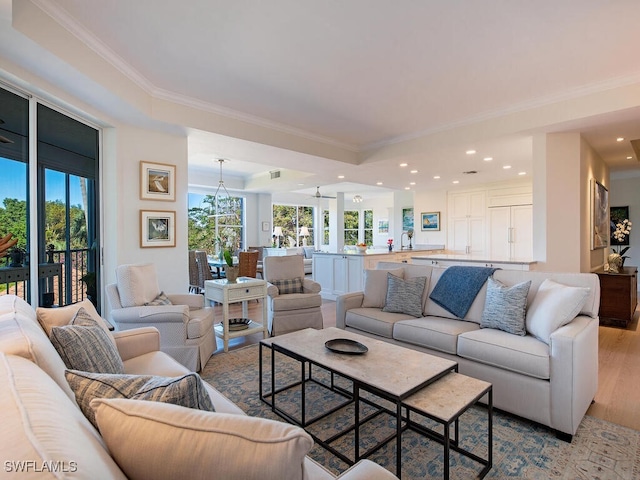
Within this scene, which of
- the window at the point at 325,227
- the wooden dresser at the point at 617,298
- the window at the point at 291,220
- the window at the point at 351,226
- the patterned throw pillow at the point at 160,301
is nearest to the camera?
the patterned throw pillow at the point at 160,301

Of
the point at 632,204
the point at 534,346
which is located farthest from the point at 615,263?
the point at 632,204

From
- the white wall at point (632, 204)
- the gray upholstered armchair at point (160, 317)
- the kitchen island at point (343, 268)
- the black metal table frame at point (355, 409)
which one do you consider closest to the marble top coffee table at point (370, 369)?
the black metal table frame at point (355, 409)

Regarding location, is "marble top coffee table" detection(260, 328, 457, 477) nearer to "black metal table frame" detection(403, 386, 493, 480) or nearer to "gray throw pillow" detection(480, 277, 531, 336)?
"black metal table frame" detection(403, 386, 493, 480)

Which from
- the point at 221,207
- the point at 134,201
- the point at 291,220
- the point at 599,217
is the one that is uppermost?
the point at 221,207

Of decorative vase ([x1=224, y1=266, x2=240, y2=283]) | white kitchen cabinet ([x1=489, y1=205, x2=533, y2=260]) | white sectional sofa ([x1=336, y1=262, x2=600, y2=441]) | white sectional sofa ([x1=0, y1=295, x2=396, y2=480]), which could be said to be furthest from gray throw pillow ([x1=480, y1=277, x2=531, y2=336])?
white kitchen cabinet ([x1=489, y1=205, x2=533, y2=260])

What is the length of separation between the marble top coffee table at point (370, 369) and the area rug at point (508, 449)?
87 mm

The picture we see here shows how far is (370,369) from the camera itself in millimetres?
1938

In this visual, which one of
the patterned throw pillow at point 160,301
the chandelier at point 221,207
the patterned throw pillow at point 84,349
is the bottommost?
the patterned throw pillow at point 160,301

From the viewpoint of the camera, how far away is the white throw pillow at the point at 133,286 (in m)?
3.00

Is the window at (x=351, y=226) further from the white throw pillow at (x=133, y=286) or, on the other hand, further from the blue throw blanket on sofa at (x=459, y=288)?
the white throw pillow at (x=133, y=286)

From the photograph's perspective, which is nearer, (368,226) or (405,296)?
(405,296)

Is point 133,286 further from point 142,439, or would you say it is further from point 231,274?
point 142,439

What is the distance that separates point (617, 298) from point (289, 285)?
438 cm

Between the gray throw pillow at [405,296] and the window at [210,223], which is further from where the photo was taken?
the window at [210,223]
